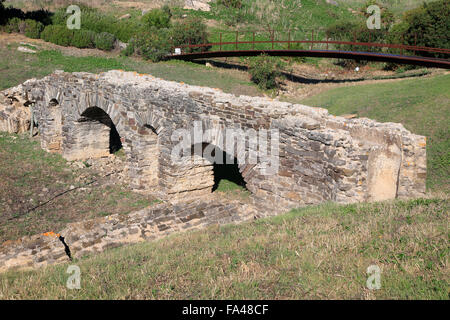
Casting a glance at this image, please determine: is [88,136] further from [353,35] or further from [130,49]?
[353,35]

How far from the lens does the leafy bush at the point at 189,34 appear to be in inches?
1091

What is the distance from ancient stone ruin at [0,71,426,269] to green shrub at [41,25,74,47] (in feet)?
44.1

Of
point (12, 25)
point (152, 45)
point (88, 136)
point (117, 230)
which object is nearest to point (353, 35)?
point (152, 45)

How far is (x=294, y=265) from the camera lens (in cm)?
475

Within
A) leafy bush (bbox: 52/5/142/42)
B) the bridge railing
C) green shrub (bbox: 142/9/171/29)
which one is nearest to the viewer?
the bridge railing

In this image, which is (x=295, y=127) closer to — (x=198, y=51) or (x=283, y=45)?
(x=198, y=51)

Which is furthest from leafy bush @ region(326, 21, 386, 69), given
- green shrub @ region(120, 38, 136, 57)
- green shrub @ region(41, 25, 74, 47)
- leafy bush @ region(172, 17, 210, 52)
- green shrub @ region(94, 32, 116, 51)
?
green shrub @ region(41, 25, 74, 47)

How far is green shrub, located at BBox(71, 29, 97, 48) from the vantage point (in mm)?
27484

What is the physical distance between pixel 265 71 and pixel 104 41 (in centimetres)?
1115

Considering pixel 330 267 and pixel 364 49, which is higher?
pixel 364 49

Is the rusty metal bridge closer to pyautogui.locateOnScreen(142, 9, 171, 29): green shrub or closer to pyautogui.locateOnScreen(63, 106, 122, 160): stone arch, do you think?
pyautogui.locateOnScreen(142, 9, 171, 29): green shrub

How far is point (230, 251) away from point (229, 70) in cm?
2277

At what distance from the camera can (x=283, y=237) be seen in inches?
223
